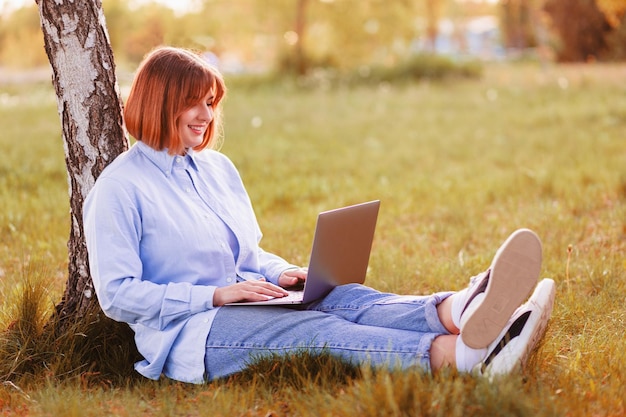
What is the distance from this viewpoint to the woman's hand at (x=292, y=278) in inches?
133

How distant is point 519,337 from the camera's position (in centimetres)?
268

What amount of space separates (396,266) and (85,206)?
2193 mm

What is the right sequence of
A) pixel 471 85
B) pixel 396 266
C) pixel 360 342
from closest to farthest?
pixel 360 342
pixel 396 266
pixel 471 85

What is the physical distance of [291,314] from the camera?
3.03 meters

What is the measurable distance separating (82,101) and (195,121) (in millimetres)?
627

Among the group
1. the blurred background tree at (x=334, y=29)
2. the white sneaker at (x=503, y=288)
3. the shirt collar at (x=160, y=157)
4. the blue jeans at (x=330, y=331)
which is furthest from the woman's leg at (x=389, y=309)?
the blurred background tree at (x=334, y=29)

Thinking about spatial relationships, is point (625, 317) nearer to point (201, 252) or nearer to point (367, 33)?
point (201, 252)

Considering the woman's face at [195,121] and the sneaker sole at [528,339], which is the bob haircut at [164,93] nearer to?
the woman's face at [195,121]

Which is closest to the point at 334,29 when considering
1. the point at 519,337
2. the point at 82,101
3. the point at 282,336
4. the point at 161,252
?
the point at 82,101

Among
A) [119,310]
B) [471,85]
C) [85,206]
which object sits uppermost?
[85,206]

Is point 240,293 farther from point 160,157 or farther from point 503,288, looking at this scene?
point 503,288

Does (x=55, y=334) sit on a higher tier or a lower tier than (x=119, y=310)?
lower

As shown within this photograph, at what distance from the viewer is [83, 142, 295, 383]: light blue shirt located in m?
2.94

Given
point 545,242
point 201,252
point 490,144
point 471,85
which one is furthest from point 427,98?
point 201,252
